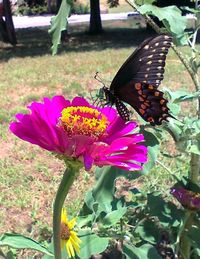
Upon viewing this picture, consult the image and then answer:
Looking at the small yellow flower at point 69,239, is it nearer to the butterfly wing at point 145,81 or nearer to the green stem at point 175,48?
the butterfly wing at point 145,81

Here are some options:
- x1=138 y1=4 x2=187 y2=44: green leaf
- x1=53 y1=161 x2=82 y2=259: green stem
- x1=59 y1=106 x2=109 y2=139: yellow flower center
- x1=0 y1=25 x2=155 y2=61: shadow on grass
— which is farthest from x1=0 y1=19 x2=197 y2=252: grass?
x1=53 y1=161 x2=82 y2=259: green stem

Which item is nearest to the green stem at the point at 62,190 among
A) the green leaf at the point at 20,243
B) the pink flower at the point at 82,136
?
the pink flower at the point at 82,136

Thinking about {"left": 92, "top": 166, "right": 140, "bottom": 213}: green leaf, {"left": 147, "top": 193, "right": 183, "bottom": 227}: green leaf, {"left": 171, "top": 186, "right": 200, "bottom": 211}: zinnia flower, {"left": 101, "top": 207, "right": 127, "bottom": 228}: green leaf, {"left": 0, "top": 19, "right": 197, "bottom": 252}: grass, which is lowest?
{"left": 0, "top": 19, "right": 197, "bottom": 252}: grass

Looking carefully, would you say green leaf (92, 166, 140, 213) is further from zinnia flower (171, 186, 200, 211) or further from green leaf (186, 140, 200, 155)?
zinnia flower (171, 186, 200, 211)

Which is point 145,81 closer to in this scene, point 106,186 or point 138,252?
point 106,186

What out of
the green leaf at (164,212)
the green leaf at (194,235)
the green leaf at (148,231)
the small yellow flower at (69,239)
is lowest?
the green leaf at (148,231)

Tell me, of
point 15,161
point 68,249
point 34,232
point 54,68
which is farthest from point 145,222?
point 54,68

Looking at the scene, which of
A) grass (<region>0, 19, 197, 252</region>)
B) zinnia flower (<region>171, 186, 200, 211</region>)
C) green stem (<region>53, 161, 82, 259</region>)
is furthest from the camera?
grass (<region>0, 19, 197, 252</region>)
